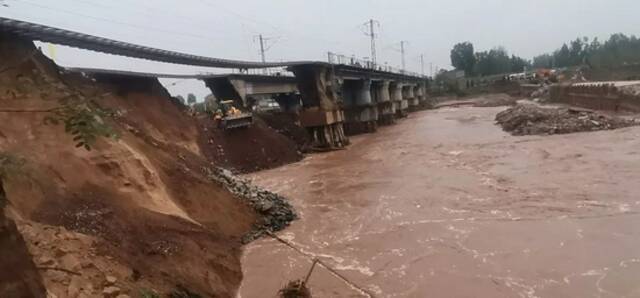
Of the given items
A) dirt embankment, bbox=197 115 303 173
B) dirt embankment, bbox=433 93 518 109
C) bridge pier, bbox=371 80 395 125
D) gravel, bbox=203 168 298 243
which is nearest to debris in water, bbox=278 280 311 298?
gravel, bbox=203 168 298 243

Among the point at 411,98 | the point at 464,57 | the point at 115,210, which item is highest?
the point at 464,57

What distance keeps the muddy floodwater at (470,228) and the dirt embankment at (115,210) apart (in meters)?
1.29

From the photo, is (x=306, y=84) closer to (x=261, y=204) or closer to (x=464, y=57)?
(x=261, y=204)

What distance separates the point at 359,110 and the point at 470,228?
44.9 meters

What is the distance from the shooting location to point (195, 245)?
1253 cm

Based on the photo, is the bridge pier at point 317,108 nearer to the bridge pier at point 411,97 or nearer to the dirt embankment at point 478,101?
the dirt embankment at point 478,101

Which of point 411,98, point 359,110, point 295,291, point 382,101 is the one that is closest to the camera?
point 295,291

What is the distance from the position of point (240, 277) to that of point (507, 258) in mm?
6623

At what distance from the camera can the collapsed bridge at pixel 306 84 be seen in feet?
69.1

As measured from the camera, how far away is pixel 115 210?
475 inches

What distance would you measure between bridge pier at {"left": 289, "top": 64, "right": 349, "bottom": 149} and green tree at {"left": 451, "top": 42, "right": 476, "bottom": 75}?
438ft

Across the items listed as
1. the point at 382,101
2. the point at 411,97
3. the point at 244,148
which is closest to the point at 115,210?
the point at 244,148

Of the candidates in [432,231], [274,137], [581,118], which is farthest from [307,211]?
[581,118]

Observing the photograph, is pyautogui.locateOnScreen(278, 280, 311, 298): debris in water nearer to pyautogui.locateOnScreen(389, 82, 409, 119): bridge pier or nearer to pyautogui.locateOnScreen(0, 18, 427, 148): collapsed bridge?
pyautogui.locateOnScreen(0, 18, 427, 148): collapsed bridge
